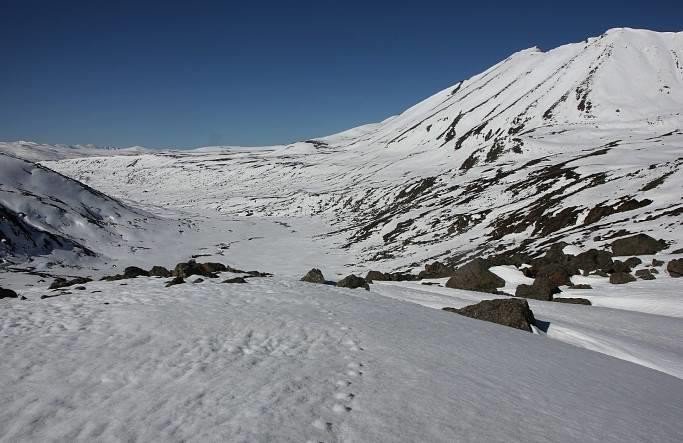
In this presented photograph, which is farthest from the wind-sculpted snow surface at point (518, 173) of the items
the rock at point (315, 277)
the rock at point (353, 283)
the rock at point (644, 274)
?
the rock at point (315, 277)

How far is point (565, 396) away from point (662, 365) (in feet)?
15.6

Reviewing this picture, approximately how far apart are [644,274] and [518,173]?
4855 cm

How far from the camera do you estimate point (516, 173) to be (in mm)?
65250

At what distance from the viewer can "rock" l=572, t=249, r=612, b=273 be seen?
22.1 meters

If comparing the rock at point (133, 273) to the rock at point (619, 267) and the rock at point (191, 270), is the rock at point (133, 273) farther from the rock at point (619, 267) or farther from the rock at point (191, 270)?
the rock at point (619, 267)

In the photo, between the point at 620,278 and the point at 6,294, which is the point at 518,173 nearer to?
the point at 620,278

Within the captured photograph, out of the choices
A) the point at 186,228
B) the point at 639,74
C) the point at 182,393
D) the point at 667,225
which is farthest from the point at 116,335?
the point at 639,74

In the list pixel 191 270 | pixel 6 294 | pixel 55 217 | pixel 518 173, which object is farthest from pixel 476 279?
pixel 55 217

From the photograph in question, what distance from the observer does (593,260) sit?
2288 cm

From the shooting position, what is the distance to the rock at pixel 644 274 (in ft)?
62.2

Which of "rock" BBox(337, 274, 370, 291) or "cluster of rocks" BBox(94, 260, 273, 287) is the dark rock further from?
"cluster of rocks" BBox(94, 260, 273, 287)

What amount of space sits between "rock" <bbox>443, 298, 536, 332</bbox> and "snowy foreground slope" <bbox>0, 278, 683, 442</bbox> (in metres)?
1.04

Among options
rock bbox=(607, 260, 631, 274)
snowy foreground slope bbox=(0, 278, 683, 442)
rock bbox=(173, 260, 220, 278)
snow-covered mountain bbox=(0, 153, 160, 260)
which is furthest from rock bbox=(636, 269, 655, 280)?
snow-covered mountain bbox=(0, 153, 160, 260)

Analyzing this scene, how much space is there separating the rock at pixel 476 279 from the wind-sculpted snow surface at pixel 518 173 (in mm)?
8974
